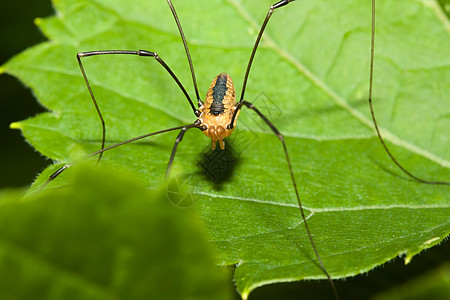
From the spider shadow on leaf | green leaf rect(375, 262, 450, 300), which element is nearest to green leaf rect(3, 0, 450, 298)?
the spider shadow on leaf

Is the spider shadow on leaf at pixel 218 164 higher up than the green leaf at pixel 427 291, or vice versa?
the spider shadow on leaf at pixel 218 164

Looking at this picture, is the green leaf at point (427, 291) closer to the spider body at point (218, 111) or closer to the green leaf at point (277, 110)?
the green leaf at point (277, 110)

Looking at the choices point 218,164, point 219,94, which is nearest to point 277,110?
point 219,94

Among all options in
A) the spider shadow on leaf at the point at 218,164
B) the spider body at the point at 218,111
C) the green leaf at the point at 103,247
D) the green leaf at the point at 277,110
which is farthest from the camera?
the spider body at the point at 218,111

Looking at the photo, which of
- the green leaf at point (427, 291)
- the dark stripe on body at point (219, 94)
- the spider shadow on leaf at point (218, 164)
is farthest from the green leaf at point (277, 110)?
the green leaf at point (427, 291)

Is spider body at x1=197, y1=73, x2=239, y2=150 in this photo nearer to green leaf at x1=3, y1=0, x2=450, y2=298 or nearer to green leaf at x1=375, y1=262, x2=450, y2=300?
green leaf at x1=3, y1=0, x2=450, y2=298

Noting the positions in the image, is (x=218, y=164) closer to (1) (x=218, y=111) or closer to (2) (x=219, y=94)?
(1) (x=218, y=111)
